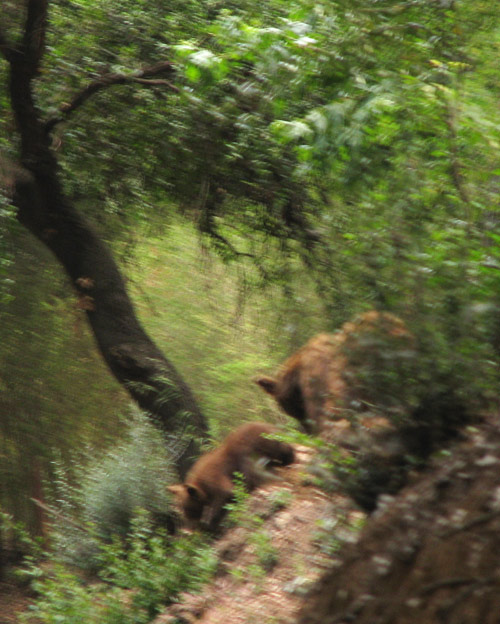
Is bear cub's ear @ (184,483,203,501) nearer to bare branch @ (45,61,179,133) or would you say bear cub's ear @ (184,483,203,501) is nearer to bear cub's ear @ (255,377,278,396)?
bear cub's ear @ (255,377,278,396)

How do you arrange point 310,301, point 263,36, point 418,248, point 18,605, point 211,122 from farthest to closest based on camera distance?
point 18,605, point 211,122, point 310,301, point 263,36, point 418,248

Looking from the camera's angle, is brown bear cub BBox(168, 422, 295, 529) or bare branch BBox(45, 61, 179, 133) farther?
bare branch BBox(45, 61, 179, 133)

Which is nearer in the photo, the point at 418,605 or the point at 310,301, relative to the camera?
the point at 418,605

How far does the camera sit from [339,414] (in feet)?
14.7

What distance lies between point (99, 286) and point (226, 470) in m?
2.60

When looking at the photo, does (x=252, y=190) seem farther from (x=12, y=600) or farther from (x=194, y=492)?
(x=12, y=600)

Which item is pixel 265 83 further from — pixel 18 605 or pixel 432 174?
pixel 18 605

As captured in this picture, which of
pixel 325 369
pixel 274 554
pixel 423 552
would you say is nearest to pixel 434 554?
pixel 423 552

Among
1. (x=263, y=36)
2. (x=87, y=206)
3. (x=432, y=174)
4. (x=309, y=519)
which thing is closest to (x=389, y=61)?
(x=263, y=36)

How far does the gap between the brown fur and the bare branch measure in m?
3.20

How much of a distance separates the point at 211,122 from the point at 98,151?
5.31ft

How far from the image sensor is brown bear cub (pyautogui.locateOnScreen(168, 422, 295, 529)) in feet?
24.5

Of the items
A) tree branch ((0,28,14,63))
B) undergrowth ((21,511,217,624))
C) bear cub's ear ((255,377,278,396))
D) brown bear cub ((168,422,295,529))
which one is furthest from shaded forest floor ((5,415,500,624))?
tree branch ((0,28,14,63))

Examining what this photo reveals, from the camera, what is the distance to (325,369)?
19.1 feet
